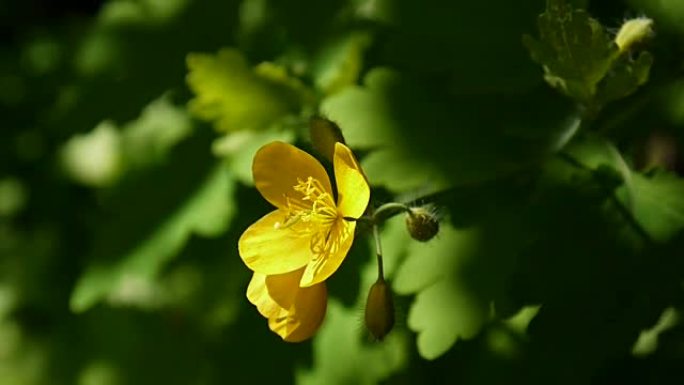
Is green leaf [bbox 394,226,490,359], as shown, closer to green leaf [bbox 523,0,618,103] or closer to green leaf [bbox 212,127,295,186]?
green leaf [bbox 523,0,618,103]

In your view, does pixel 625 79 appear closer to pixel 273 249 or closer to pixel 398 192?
pixel 398 192

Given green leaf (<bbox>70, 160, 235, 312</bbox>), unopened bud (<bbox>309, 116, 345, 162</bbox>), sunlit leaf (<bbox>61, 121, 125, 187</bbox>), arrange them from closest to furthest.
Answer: unopened bud (<bbox>309, 116, 345, 162</bbox>)
green leaf (<bbox>70, 160, 235, 312</bbox>)
sunlit leaf (<bbox>61, 121, 125, 187</bbox>)

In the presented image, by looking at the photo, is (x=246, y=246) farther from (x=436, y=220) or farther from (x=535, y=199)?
(x=535, y=199)

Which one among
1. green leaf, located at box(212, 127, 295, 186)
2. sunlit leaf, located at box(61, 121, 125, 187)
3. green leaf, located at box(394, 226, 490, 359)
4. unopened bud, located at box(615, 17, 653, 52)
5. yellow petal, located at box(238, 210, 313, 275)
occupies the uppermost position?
unopened bud, located at box(615, 17, 653, 52)

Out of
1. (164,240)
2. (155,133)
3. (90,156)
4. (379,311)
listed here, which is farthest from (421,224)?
(90,156)

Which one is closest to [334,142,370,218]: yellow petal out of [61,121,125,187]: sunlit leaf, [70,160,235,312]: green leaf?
[70,160,235,312]: green leaf

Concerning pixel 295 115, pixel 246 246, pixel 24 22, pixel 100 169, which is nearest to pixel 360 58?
pixel 295 115

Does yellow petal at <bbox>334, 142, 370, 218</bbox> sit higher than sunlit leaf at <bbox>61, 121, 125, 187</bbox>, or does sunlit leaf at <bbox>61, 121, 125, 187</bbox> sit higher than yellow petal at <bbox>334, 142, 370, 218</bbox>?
yellow petal at <bbox>334, 142, 370, 218</bbox>
